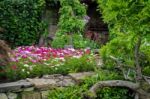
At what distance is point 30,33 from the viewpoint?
28.6 feet

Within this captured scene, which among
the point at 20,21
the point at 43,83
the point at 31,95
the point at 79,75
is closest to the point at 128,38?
the point at 79,75

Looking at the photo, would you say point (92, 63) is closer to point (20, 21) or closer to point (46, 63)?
point (46, 63)

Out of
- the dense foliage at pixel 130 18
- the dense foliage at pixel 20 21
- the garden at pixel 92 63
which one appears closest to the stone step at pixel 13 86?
the garden at pixel 92 63

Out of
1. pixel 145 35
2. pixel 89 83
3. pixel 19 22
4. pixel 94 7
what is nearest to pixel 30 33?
pixel 19 22

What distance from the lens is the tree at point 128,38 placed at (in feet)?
14.1

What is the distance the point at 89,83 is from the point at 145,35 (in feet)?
4.52

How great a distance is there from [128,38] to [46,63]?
6.90ft

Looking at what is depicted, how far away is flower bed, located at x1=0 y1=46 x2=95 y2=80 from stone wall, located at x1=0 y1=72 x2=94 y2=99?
9.3 inches

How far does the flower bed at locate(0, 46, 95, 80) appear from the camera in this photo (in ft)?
18.7

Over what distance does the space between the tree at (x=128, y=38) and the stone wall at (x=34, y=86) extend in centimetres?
59

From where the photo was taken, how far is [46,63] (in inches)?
241

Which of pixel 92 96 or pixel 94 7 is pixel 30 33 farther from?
pixel 92 96

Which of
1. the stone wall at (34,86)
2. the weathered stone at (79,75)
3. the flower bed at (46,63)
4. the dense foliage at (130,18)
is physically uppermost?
the dense foliage at (130,18)

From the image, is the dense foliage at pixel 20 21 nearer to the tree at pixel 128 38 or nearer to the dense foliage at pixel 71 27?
the dense foliage at pixel 71 27
